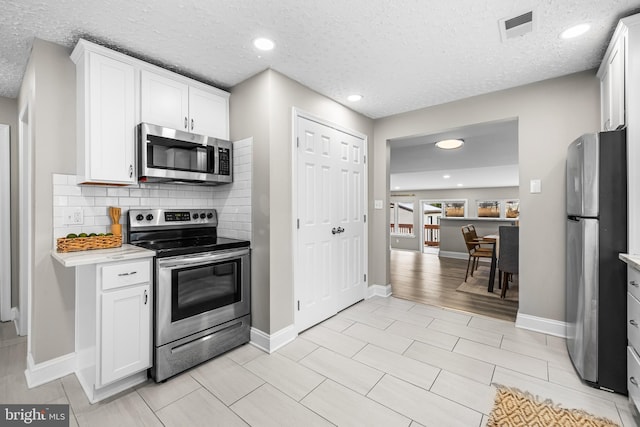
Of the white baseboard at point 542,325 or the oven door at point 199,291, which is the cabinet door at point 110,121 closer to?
the oven door at point 199,291

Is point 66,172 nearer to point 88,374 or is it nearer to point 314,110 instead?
point 88,374

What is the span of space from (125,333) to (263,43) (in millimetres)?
2205

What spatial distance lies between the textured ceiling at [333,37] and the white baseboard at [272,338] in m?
2.28

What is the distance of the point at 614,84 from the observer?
2.03 meters

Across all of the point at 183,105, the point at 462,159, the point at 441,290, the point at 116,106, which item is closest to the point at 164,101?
the point at 183,105

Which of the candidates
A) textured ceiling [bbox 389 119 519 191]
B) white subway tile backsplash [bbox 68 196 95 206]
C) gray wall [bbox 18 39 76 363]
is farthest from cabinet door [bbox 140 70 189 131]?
textured ceiling [bbox 389 119 519 191]

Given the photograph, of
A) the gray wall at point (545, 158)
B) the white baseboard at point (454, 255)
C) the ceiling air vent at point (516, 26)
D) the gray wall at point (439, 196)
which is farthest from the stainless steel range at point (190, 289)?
the gray wall at point (439, 196)

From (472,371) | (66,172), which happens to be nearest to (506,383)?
(472,371)

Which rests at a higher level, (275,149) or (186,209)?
(275,149)

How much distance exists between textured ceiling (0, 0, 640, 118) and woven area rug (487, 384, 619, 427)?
7.86 feet

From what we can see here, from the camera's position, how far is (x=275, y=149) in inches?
97.1

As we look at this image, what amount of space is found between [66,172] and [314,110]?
211 cm

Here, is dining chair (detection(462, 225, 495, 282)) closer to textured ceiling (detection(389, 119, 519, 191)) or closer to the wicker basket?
textured ceiling (detection(389, 119, 519, 191))

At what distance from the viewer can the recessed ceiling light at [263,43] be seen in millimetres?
2059
